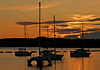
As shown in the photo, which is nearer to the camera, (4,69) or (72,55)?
(4,69)

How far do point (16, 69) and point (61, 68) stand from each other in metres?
10.2

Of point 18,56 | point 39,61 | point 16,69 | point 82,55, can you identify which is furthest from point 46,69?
point 18,56

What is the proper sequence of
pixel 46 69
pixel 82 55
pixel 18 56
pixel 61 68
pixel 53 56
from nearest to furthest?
1. pixel 46 69
2. pixel 61 68
3. pixel 53 56
4. pixel 82 55
5. pixel 18 56

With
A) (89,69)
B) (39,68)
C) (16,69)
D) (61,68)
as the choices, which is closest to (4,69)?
(16,69)

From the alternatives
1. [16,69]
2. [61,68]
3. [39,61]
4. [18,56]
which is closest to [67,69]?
[61,68]

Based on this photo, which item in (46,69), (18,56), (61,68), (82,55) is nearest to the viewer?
(46,69)

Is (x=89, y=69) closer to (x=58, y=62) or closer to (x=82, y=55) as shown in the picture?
(x=58, y=62)

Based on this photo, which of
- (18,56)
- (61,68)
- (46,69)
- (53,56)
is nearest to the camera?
(46,69)

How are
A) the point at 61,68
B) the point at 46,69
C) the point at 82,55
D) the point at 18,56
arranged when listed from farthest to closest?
the point at 18,56 < the point at 82,55 < the point at 61,68 < the point at 46,69

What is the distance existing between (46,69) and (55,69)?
2.84 metres

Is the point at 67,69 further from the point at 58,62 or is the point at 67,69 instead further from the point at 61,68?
the point at 58,62

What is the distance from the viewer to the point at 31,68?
224 feet

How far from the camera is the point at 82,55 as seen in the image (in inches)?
3964

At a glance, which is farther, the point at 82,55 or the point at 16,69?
the point at 82,55
